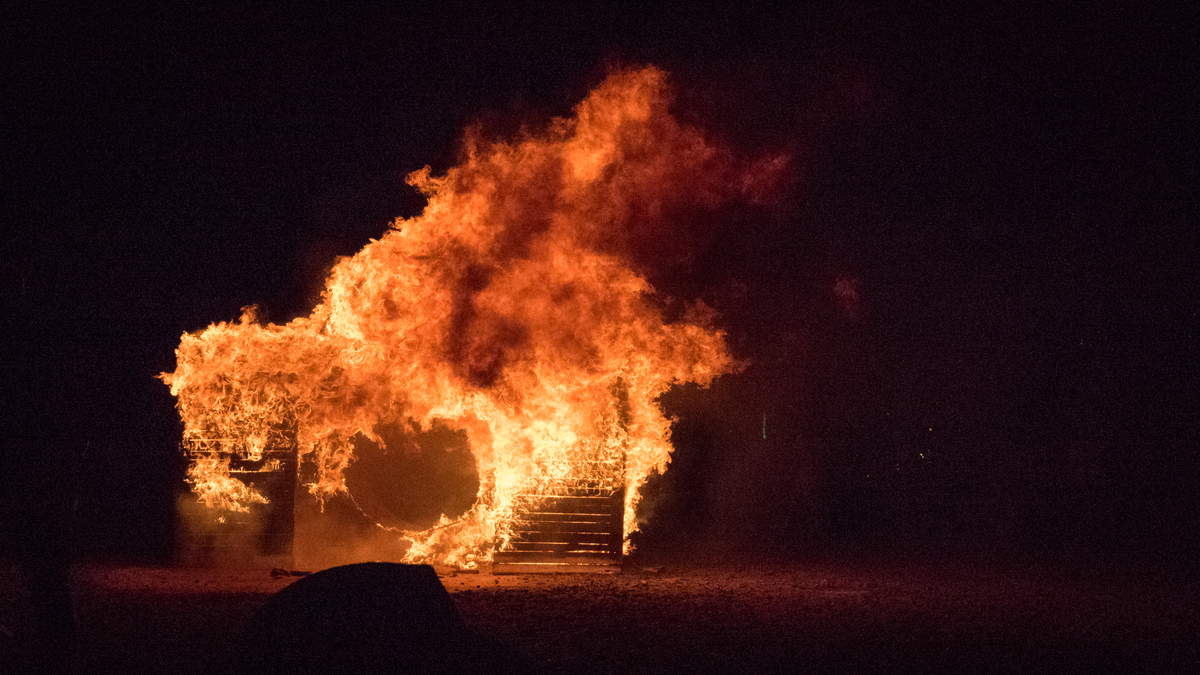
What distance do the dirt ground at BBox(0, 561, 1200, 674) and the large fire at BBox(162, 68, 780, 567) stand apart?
1582 millimetres

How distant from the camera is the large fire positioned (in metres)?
11.4

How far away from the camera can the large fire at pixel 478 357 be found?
37.3 feet

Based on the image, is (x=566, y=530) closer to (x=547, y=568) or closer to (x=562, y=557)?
(x=562, y=557)

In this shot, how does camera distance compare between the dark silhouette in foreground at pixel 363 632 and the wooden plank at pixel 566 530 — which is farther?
the wooden plank at pixel 566 530

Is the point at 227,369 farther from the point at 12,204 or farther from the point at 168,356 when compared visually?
the point at 12,204

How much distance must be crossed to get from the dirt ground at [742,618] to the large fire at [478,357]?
5.19 feet

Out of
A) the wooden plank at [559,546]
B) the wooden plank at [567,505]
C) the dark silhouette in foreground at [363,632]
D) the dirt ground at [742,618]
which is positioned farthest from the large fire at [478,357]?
the dark silhouette in foreground at [363,632]

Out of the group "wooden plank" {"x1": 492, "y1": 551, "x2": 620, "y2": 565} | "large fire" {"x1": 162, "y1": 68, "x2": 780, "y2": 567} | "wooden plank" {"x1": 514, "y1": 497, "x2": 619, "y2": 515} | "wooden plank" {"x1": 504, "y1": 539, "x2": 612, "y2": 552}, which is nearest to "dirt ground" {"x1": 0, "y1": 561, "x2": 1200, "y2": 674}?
"wooden plank" {"x1": 492, "y1": 551, "x2": 620, "y2": 565}

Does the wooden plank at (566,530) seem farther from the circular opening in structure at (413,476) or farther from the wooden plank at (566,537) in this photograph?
the circular opening in structure at (413,476)

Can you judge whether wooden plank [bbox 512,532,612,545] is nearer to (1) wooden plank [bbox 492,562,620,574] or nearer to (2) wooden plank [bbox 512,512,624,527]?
(2) wooden plank [bbox 512,512,624,527]

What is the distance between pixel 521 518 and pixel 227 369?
4911 millimetres

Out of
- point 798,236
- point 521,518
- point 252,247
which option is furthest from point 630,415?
point 252,247

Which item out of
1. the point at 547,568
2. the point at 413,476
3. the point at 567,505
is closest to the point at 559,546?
the point at 547,568

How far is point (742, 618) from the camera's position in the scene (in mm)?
8391
